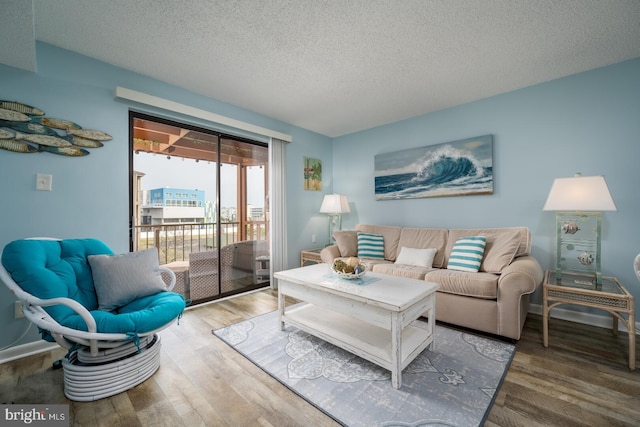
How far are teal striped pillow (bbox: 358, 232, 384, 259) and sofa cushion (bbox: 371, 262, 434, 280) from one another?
474 millimetres

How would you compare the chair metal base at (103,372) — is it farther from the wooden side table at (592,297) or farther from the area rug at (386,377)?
the wooden side table at (592,297)

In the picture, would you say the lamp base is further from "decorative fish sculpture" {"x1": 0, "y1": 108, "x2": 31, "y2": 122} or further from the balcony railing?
"decorative fish sculpture" {"x1": 0, "y1": 108, "x2": 31, "y2": 122}

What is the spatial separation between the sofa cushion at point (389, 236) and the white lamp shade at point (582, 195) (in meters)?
1.63

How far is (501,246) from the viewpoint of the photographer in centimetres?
261

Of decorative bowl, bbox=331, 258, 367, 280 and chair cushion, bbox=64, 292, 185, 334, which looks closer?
chair cushion, bbox=64, 292, 185, 334

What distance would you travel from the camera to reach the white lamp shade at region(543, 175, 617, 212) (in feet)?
6.77

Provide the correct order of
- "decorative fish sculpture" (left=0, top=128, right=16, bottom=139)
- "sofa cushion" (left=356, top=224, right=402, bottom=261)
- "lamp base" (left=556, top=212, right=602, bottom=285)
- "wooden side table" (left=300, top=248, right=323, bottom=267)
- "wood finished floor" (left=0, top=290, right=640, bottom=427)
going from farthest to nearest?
"wooden side table" (left=300, top=248, right=323, bottom=267) → "sofa cushion" (left=356, top=224, right=402, bottom=261) → "lamp base" (left=556, top=212, right=602, bottom=285) → "decorative fish sculpture" (left=0, top=128, right=16, bottom=139) → "wood finished floor" (left=0, top=290, right=640, bottom=427)

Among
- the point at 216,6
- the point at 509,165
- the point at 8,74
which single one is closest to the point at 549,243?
the point at 509,165

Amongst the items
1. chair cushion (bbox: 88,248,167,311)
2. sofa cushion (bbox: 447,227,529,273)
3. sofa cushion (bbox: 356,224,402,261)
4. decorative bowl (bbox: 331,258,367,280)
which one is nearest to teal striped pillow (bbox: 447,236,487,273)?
sofa cushion (bbox: 447,227,529,273)

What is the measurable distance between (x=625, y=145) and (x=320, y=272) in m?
3.01

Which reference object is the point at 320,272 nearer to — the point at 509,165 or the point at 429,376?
the point at 429,376

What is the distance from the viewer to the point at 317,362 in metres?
1.87

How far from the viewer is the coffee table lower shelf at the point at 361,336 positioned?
5.59 ft

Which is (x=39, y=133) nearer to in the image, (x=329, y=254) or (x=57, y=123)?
(x=57, y=123)
